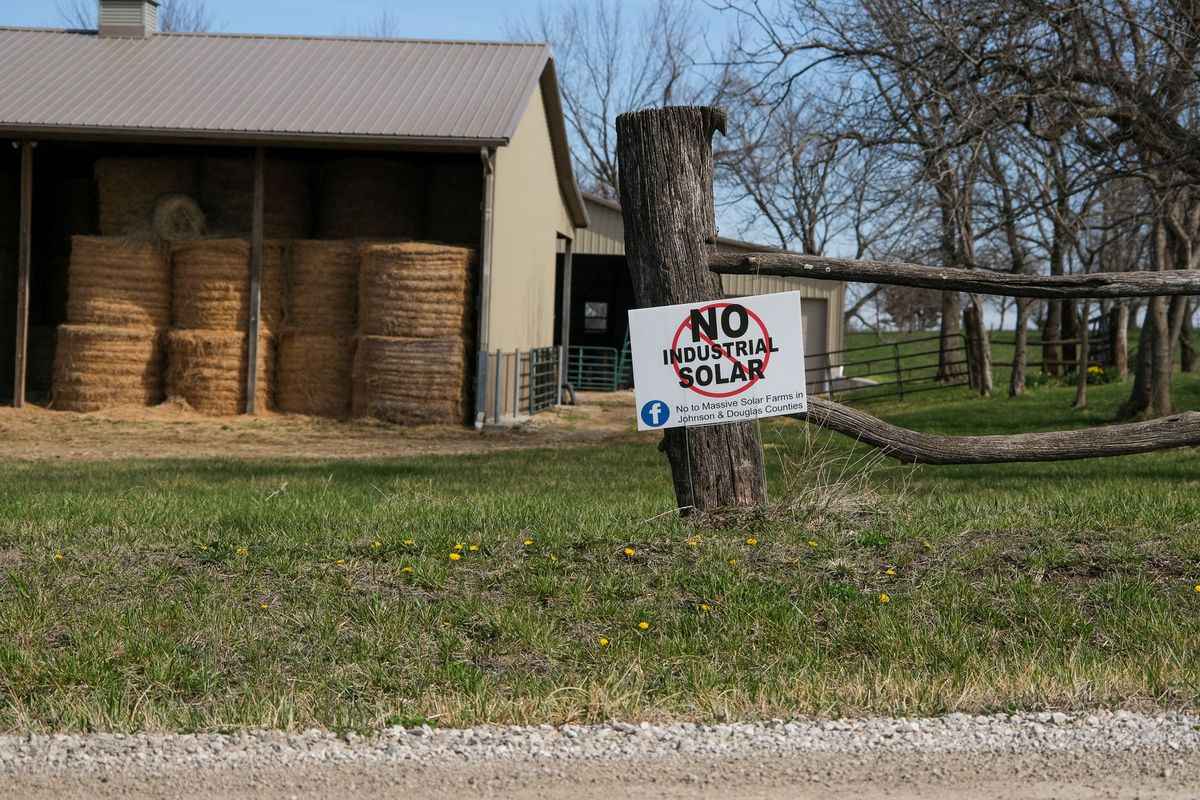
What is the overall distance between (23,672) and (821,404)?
10.8ft

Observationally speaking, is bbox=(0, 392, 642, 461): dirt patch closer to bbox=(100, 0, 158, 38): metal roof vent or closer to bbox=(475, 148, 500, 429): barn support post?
bbox=(475, 148, 500, 429): barn support post

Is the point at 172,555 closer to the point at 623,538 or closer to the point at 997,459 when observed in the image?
the point at 623,538

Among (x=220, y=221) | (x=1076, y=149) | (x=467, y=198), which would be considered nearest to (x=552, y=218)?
(x=467, y=198)

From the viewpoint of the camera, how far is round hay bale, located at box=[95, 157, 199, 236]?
1792 cm

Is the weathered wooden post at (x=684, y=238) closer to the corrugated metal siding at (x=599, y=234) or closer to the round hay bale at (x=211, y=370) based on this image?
the round hay bale at (x=211, y=370)

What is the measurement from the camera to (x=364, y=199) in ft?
60.3

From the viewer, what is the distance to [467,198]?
63.3ft

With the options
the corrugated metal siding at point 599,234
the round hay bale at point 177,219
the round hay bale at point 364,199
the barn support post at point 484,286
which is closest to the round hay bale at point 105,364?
the round hay bale at point 177,219

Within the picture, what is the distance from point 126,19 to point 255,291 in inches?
278

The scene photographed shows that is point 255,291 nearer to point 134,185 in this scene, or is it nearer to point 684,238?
point 134,185

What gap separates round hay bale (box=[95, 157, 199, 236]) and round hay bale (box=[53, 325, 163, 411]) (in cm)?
163

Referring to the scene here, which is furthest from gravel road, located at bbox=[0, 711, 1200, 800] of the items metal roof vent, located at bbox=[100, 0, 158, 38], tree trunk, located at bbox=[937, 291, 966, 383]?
tree trunk, located at bbox=[937, 291, 966, 383]

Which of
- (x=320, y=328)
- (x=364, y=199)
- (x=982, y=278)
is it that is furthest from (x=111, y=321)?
(x=982, y=278)

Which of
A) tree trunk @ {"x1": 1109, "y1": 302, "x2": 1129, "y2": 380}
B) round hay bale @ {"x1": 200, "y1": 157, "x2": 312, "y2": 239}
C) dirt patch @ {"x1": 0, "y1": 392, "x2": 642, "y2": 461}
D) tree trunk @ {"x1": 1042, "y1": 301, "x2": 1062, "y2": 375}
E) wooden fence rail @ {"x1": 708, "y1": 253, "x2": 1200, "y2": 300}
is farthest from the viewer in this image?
tree trunk @ {"x1": 1042, "y1": 301, "x2": 1062, "y2": 375}
